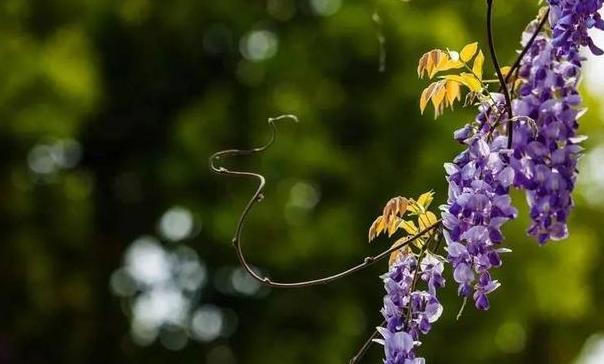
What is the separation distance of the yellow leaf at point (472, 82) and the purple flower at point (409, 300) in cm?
23

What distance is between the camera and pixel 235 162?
870 centimetres

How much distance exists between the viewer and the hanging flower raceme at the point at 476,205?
1.42 metres

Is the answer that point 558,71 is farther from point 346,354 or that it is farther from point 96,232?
point 96,232

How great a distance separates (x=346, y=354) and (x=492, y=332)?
1.20 meters

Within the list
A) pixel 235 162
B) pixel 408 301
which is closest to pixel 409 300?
pixel 408 301

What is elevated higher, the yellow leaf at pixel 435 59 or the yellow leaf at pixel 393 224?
the yellow leaf at pixel 435 59

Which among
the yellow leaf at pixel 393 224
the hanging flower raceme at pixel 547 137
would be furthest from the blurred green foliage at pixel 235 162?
the yellow leaf at pixel 393 224

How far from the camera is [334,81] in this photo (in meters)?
8.82

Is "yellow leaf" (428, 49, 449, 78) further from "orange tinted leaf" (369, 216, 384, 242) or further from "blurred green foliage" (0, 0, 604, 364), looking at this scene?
"blurred green foliage" (0, 0, 604, 364)

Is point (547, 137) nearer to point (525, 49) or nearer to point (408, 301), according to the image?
point (525, 49)

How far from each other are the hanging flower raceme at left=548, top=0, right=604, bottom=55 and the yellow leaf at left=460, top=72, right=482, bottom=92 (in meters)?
0.11

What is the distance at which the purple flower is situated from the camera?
1.47 metres

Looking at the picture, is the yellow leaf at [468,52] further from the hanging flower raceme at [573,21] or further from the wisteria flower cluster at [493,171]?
the hanging flower raceme at [573,21]

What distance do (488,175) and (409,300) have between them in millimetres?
194
